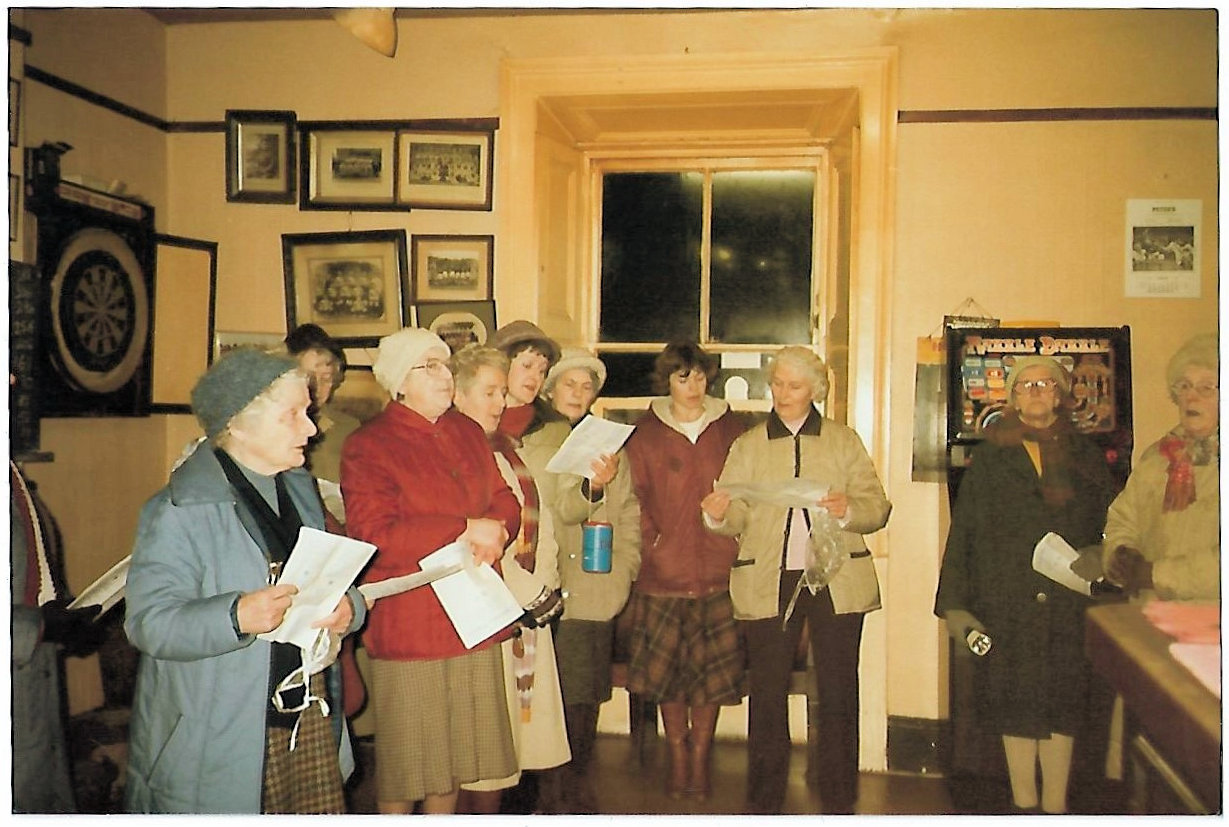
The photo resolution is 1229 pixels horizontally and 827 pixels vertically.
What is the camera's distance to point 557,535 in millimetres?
2232

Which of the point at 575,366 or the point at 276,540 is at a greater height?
the point at 575,366

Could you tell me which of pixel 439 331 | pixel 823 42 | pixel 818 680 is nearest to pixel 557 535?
pixel 439 331

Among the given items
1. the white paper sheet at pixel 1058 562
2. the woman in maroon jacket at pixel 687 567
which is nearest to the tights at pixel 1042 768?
the white paper sheet at pixel 1058 562

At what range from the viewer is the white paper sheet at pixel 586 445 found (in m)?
2.23

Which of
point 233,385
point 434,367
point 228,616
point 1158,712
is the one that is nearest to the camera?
point 1158,712

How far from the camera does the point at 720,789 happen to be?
228cm

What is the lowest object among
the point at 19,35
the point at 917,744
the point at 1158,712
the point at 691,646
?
the point at 917,744

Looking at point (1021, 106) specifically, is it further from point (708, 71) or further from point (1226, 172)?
point (708, 71)

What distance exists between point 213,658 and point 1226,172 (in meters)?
2.47

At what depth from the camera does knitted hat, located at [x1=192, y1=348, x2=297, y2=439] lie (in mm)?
1770

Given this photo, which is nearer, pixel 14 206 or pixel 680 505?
pixel 14 206

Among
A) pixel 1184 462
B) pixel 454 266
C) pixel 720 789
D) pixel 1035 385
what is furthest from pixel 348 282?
pixel 1184 462

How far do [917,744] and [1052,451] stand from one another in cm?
79

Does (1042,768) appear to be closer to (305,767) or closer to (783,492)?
(783,492)
